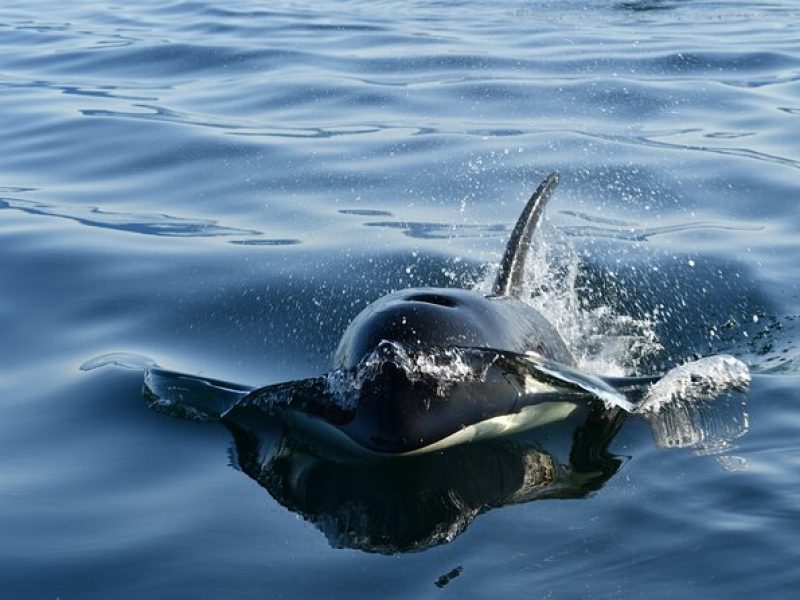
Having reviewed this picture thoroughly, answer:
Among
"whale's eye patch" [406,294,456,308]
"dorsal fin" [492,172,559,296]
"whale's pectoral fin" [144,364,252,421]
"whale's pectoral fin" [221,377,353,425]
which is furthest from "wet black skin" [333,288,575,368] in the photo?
"dorsal fin" [492,172,559,296]

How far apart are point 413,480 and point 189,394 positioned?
1547mm

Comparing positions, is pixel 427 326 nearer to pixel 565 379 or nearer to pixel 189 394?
pixel 565 379

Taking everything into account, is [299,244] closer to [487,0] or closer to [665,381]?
[665,381]

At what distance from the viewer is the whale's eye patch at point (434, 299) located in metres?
6.20

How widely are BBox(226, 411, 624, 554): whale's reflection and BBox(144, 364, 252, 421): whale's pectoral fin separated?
0.95 feet

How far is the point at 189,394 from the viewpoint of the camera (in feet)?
22.6

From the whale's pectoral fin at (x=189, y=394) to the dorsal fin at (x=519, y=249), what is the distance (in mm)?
1699

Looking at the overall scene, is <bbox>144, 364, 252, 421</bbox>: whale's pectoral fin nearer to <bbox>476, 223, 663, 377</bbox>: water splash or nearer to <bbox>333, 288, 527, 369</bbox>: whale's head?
<bbox>333, 288, 527, 369</bbox>: whale's head

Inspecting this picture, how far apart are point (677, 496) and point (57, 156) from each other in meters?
10.2

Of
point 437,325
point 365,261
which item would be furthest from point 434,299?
point 365,261

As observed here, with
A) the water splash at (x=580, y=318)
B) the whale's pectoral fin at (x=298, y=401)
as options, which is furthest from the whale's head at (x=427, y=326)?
the water splash at (x=580, y=318)

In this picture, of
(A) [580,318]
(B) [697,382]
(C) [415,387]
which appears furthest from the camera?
(A) [580,318]

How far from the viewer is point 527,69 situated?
61.2 ft

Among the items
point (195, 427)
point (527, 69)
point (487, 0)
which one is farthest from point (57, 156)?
point (487, 0)
